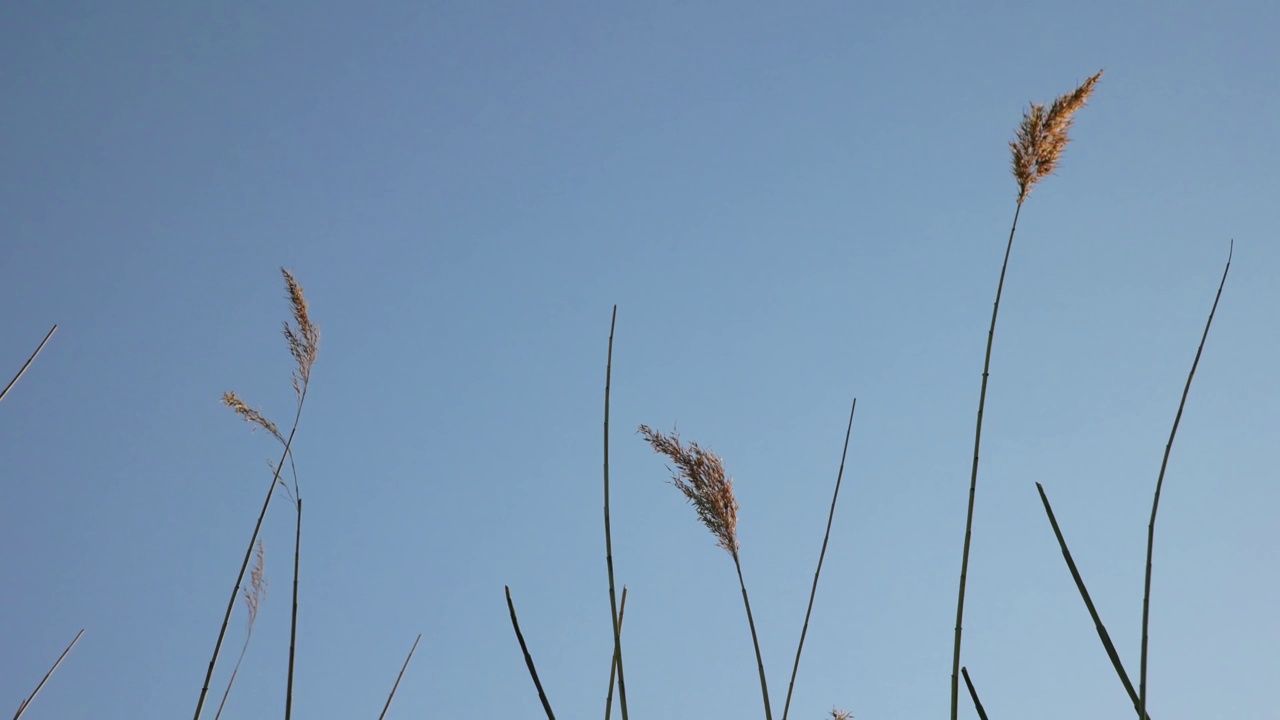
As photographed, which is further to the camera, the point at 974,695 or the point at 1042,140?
the point at 1042,140

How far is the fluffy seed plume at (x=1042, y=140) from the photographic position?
84.2 inches

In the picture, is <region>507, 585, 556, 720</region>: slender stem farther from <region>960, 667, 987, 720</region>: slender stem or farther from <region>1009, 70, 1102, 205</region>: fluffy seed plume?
<region>1009, 70, 1102, 205</region>: fluffy seed plume

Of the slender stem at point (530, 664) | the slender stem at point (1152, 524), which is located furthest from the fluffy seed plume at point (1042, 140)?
the slender stem at point (530, 664)

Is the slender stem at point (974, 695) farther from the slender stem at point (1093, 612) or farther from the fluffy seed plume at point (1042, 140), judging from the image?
the fluffy seed plume at point (1042, 140)

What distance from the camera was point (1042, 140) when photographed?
215 cm

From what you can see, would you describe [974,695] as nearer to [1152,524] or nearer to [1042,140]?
[1152,524]

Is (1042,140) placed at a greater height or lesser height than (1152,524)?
greater

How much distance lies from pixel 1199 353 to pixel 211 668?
7.65 ft

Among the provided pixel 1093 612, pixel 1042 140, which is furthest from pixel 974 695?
pixel 1042 140

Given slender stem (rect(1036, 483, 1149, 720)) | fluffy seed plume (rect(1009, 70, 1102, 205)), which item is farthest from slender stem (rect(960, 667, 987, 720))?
fluffy seed plume (rect(1009, 70, 1102, 205))

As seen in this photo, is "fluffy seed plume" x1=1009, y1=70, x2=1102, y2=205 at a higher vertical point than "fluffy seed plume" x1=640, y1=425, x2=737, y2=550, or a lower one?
higher

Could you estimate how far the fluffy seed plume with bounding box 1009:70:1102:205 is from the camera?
7.02 ft

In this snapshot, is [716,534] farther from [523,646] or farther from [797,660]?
[523,646]

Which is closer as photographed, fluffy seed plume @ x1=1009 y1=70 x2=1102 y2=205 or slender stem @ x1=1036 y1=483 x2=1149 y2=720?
slender stem @ x1=1036 y1=483 x2=1149 y2=720
